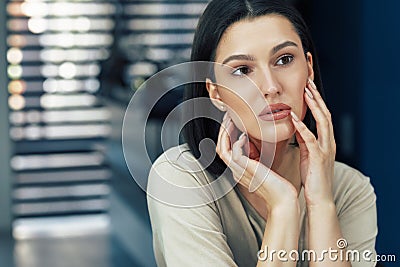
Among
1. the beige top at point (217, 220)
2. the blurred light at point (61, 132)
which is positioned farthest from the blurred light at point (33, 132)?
the beige top at point (217, 220)

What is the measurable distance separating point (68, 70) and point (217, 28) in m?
4.10

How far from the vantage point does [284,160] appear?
1.50 meters

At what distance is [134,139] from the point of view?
12.3 ft

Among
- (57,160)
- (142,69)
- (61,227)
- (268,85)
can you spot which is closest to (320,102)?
(268,85)

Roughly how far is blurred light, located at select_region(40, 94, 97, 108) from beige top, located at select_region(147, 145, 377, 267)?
3940 mm

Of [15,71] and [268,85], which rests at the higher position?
[268,85]

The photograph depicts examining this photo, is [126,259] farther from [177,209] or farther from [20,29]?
[177,209]

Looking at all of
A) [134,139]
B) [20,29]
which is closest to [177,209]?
[134,139]

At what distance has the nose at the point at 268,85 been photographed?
51.6 inches

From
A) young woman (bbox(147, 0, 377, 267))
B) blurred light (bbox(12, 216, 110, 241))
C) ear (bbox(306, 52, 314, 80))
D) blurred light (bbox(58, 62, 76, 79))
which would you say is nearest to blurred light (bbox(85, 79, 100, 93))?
blurred light (bbox(58, 62, 76, 79))

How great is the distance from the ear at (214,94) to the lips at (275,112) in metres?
0.09

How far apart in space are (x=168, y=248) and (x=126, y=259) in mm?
2779

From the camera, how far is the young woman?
133 cm

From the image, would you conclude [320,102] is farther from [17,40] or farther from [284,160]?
[17,40]
